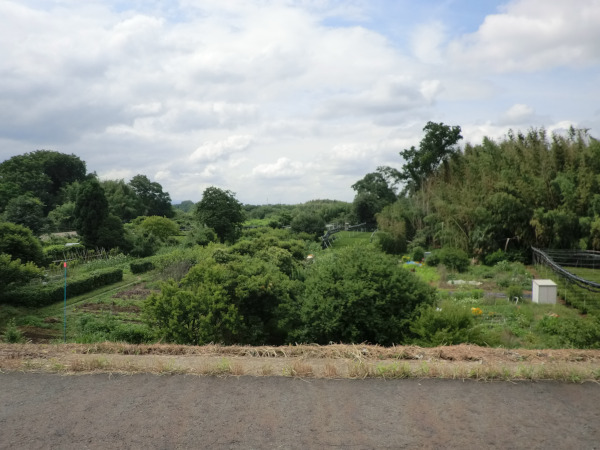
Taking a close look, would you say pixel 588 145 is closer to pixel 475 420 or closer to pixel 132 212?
pixel 475 420

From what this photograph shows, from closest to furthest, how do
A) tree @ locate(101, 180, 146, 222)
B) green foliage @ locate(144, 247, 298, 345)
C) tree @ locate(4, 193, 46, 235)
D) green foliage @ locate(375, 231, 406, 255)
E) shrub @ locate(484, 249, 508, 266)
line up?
1. green foliage @ locate(144, 247, 298, 345)
2. shrub @ locate(484, 249, 508, 266)
3. green foliage @ locate(375, 231, 406, 255)
4. tree @ locate(4, 193, 46, 235)
5. tree @ locate(101, 180, 146, 222)

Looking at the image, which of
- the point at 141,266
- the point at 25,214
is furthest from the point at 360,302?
the point at 25,214

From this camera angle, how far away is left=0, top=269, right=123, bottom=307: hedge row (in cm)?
1599

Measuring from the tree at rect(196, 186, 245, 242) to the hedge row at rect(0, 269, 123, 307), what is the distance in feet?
33.4

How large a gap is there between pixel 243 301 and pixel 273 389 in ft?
20.8

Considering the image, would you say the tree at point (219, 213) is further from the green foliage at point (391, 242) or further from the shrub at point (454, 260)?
the shrub at point (454, 260)

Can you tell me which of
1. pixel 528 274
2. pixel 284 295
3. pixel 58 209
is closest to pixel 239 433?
pixel 284 295

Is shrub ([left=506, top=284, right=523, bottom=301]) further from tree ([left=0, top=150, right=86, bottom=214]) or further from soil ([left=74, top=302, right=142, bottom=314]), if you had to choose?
tree ([left=0, top=150, right=86, bottom=214])

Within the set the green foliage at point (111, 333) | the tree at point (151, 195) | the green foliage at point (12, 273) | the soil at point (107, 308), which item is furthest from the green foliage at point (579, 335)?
the tree at point (151, 195)

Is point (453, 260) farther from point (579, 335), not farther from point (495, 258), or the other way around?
point (579, 335)

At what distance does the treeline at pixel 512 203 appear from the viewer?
22.3m

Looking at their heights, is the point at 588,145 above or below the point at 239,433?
above

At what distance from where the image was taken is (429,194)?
1286 inches

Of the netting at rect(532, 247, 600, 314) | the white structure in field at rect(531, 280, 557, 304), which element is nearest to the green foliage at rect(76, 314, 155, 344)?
the netting at rect(532, 247, 600, 314)
